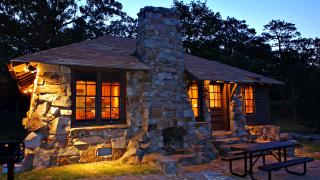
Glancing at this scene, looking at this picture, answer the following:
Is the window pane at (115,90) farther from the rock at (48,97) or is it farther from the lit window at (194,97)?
the lit window at (194,97)

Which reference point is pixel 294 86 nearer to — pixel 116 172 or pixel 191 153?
pixel 191 153

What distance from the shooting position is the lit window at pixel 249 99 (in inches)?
548

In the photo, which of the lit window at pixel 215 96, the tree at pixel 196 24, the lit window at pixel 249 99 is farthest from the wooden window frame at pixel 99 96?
the tree at pixel 196 24

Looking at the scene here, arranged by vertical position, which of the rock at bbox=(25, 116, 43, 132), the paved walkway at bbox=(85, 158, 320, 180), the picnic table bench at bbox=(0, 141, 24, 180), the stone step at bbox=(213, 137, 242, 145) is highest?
the rock at bbox=(25, 116, 43, 132)

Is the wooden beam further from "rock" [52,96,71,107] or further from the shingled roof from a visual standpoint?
"rock" [52,96,71,107]

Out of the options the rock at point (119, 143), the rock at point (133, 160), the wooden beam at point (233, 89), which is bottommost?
the rock at point (133, 160)

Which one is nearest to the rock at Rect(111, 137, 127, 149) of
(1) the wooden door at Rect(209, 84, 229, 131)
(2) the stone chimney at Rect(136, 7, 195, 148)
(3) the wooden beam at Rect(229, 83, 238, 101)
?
(2) the stone chimney at Rect(136, 7, 195, 148)

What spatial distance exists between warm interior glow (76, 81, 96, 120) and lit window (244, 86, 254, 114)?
763 cm

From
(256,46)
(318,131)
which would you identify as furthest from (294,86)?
(318,131)

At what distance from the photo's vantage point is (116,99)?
9.55 m

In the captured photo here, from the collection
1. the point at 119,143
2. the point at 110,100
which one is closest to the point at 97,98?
the point at 110,100

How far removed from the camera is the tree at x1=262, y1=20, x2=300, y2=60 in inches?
1447

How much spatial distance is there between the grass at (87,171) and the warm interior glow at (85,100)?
4.81 feet

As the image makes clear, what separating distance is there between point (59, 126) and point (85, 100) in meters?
1.14
